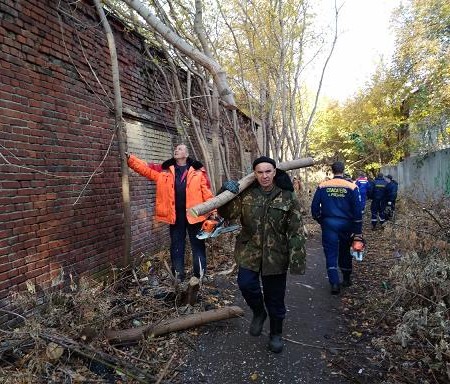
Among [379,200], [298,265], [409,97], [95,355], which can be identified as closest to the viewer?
[95,355]

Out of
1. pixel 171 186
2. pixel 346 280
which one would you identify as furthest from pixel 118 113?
pixel 346 280

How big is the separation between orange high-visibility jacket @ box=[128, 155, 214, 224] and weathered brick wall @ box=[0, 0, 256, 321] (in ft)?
1.98

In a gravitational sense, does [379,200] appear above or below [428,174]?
below

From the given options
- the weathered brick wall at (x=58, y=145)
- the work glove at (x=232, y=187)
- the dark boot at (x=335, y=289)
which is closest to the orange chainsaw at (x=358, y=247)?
the dark boot at (x=335, y=289)

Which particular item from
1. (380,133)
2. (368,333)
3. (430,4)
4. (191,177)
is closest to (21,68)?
(191,177)

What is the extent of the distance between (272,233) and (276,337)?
3.25ft

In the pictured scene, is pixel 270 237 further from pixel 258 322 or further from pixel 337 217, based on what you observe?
pixel 337 217

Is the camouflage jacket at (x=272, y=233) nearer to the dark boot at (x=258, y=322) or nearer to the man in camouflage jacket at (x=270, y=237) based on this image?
the man in camouflage jacket at (x=270, y=237)

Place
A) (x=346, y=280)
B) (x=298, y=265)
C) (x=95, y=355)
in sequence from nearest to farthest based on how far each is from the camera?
(x=95, y=355)
(x=298, y=265)
(x=346, y=280)

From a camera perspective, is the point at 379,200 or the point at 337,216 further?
the point at 379,200

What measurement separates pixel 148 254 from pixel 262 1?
7.31 m

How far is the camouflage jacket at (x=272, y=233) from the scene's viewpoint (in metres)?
3.29

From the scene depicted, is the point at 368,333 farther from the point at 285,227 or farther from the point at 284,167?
the point at 284,167

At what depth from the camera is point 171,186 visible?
4.76m
